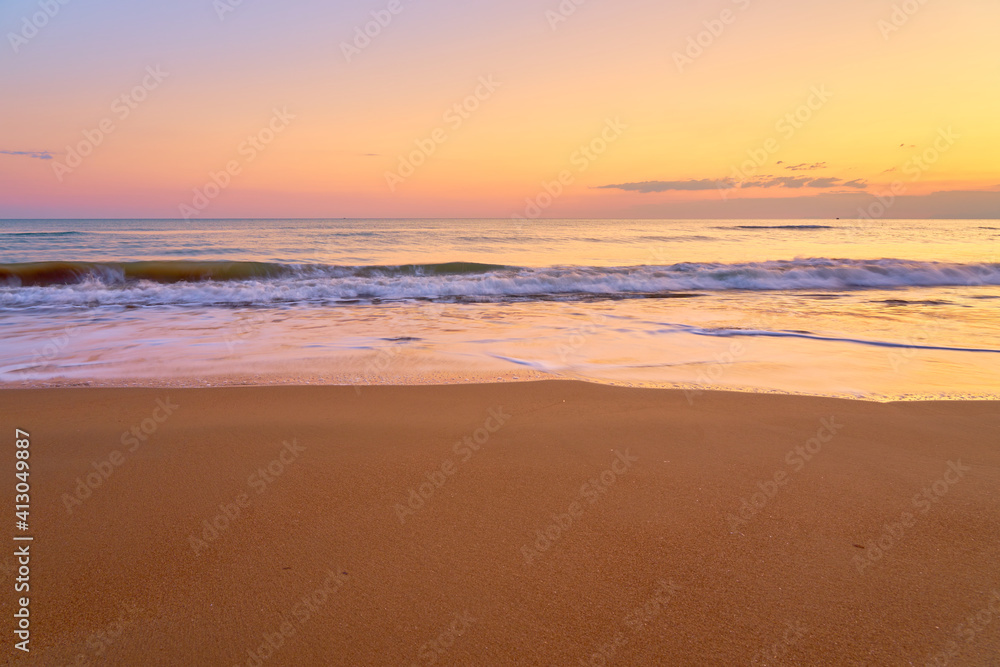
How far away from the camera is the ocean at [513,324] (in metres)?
6.06

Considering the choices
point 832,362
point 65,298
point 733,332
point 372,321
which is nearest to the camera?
point 832,362

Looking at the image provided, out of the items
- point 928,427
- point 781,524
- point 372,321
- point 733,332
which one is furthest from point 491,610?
point 372,321

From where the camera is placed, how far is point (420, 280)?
16812mm

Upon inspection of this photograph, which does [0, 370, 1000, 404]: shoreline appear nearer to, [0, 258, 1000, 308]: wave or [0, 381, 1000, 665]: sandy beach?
[0, 381, 1000, 665]: sandy beach

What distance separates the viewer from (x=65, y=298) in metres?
13.3

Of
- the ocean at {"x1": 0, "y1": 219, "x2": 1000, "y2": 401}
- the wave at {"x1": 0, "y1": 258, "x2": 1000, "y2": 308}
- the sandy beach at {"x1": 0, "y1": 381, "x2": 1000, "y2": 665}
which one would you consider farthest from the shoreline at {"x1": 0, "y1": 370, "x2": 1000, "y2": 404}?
the wave at {"x1": 0, "y1": 258, "x2": 1000, "y2": 308}

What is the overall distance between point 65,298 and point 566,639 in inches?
613

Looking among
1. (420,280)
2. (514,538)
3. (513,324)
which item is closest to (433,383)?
(514,538)

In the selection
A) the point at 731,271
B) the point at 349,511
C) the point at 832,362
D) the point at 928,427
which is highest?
the point at 349,511

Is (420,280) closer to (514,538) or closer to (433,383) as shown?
(433,383)

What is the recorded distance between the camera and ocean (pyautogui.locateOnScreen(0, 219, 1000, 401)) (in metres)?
6.06

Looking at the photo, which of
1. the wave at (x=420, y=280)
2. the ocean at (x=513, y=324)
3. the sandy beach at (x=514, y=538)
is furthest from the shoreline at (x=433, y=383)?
the wave at (x=420, y=280)

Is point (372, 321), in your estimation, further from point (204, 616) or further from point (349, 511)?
point (204, 616)

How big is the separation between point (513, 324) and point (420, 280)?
7.51 meters
